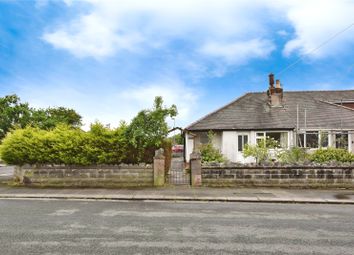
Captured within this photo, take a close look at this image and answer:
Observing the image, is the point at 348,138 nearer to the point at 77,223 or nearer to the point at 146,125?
the point at 146,125

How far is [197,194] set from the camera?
1128 centimetres

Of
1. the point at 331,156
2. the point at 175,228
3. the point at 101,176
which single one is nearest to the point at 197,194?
the point at 101,176

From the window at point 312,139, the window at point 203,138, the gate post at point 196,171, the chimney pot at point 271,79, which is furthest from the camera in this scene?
the chimney pot at point 271,79

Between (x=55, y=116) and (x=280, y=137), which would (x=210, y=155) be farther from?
(x=55, y=116)

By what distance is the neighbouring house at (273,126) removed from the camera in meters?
23.7

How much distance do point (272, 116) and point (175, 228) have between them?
2018 cm

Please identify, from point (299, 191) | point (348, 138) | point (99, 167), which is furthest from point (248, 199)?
point (348, 138)

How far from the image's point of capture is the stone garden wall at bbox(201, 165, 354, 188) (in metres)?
12.9

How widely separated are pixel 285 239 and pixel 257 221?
1.53 m

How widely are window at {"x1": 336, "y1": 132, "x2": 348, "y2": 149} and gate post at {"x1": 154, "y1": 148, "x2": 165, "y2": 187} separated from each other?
16.0m

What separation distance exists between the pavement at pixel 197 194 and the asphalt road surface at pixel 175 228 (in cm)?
68

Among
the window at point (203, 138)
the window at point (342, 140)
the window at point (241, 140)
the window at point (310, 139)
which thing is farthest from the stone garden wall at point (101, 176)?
the window at point (342, 140)

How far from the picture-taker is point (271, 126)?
23719 mm

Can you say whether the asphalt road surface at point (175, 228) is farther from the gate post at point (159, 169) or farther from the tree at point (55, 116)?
the tree at point (55, 116)
